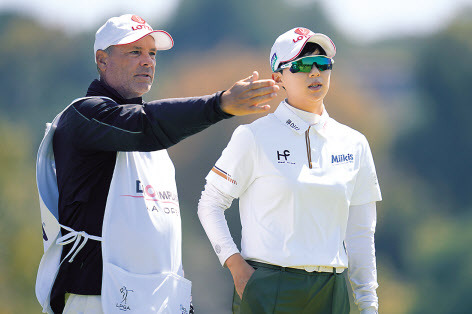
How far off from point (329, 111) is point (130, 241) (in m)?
→ 24.5

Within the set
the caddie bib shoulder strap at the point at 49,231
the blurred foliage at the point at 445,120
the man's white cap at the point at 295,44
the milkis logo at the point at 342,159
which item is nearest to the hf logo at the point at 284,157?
the milkis logo at the point at 342,159

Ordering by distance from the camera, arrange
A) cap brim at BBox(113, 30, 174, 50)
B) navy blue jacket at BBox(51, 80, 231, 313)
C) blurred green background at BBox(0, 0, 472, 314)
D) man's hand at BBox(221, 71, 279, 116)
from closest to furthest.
Result: man's hand at BBox(221, 71, 279, 116) < navy blue jacket at BBox(51, 80, 231, 313) < cap brim at BBox(113, 30, 174, 50) < blurred green background at BBox(0, 0, 472, 314)

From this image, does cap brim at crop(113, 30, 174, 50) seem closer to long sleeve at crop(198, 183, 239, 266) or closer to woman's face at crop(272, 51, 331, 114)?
woman's face at crop(272, 51, 331, 114)

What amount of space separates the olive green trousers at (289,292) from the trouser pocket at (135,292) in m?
0.59

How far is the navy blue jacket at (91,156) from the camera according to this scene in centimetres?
345

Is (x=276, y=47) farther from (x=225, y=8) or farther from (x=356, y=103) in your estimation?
(x=225, y=8)

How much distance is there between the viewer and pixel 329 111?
2791 centimetres

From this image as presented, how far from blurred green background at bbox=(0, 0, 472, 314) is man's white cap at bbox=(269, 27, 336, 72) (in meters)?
16.0

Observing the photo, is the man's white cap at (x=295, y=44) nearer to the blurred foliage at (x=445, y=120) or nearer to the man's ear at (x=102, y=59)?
the man's ear at (x=102, y=59)

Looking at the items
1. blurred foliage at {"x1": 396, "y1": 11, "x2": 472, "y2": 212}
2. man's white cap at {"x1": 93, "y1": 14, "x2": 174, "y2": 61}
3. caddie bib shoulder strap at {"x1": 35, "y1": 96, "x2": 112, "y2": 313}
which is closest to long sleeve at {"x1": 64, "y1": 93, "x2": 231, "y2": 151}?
caddie bib shoulder strap at {"x1": 35, "y1": 96, "x2": 112, "y2": 313}

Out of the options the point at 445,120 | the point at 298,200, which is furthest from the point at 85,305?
the point at 445,120

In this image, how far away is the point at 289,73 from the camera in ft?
14.6

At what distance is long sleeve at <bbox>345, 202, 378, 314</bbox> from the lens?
14.8ft

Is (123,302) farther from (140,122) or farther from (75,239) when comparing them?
(140,122)
